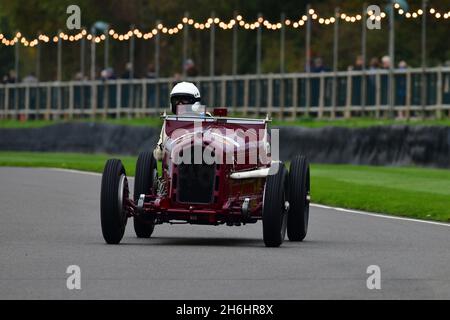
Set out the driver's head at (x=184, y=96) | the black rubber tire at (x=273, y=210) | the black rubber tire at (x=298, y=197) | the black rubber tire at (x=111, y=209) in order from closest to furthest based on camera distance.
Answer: the black rubber tire at (x=273, y=210) < the black rubber tire at (x=111, y=209) < the black rubber tire at (x=298, y=197) < the driver's head at (x=184, y=96)

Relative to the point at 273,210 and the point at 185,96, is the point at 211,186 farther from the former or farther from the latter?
the point at 185,96

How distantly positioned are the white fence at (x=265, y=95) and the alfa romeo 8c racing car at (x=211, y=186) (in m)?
23.0

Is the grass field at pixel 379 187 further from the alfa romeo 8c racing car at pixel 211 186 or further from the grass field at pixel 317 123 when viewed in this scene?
the alfa romeo 8c racing car at pixel 211 186

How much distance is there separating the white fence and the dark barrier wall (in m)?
3.78

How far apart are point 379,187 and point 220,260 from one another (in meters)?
13.7

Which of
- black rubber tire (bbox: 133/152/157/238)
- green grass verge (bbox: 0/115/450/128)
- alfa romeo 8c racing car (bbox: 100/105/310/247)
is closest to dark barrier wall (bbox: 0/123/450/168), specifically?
green grass verge (bbox: 0/115/450/128)

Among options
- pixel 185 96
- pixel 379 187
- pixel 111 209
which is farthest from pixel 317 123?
pixel 111 209

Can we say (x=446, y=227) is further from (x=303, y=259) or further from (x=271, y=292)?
(x=271, y=292)

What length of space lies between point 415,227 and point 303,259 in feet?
16.2

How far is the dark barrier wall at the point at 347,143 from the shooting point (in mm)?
34250

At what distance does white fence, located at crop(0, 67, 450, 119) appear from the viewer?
137 ft

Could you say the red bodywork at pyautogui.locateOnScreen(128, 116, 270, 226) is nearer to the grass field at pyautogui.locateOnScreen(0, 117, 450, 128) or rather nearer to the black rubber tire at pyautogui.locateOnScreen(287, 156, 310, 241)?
the black rubber tire at pyautogui.locateOnScreen(287, 156, 310, 241)

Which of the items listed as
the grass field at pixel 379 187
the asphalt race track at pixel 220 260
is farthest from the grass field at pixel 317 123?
the asphalt race track at pixel 220 260
